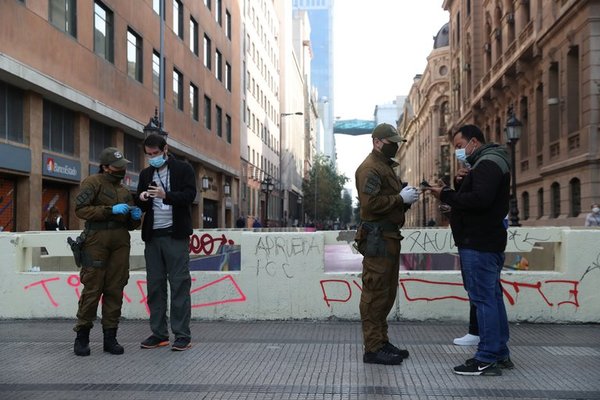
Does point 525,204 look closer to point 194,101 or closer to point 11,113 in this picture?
point 194,101

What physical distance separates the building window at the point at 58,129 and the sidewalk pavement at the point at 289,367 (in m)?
11.9

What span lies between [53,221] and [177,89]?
46.7ft

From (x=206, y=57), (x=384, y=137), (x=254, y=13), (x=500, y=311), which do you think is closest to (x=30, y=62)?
(x=384, y=137)

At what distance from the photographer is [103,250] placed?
17.9 ft

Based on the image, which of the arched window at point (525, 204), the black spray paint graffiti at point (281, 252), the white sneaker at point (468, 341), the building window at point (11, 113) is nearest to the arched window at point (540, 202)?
the arched window at point (525, 204)

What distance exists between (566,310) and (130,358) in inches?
190

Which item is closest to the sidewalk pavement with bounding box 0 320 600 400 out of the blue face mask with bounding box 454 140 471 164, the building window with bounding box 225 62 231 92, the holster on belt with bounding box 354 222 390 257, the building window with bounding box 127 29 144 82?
the holster on belt with bounding box 354 222 390 257

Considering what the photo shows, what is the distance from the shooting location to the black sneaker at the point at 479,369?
4.62 metres

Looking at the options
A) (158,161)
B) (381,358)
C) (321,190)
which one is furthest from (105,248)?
(321,190)

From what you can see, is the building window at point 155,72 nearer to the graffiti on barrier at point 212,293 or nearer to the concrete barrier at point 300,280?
the concrete barrier at point 300,280

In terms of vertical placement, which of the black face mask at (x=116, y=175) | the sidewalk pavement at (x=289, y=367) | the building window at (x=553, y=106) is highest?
the building window at (x=553, y=106)

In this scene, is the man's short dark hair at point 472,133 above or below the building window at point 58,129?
below

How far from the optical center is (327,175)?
84.6 metres

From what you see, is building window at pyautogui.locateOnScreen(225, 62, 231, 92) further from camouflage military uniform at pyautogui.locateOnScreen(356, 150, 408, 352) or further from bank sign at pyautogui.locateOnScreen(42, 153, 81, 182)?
camouflage military uniform at pyautogui.locateOnScreen(356, 150, 408, 352)
